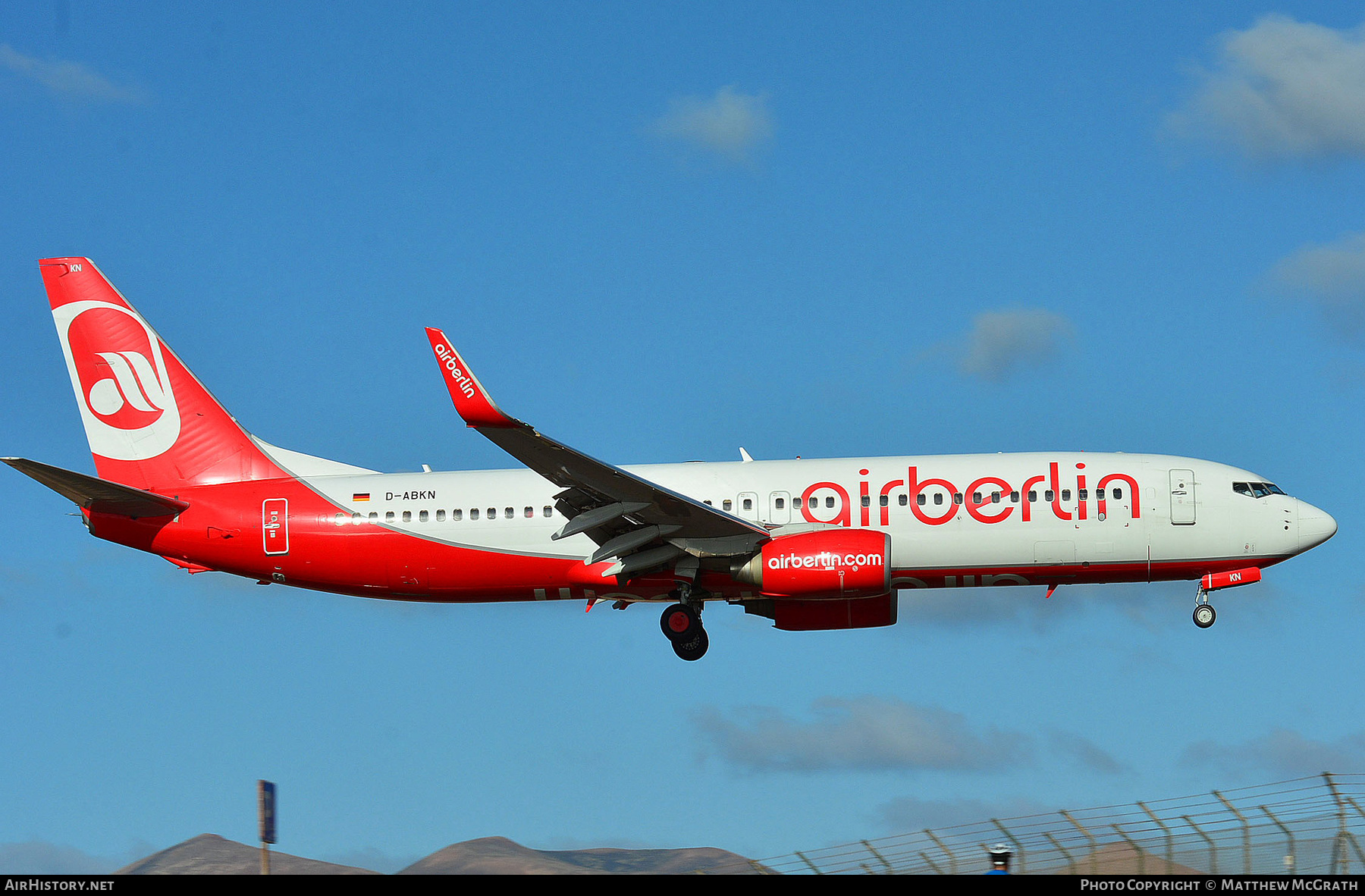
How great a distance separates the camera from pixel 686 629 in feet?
112

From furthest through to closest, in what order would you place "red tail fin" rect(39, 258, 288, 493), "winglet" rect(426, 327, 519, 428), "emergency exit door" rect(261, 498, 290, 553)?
"red tail fin" rect(39, 258, 288, 493) → "emergency exit door" rect(261, 498, 290, 553) → "winglet" rect(426, 327, 519, 428)

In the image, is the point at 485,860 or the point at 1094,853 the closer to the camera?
the point at 1094,853

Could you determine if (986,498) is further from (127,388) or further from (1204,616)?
(127,388)

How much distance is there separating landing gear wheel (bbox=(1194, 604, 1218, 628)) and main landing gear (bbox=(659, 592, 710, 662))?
1140 cm

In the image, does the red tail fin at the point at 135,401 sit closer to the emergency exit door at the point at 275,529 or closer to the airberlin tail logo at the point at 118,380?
the airberlin tail logo at the point at 118,380

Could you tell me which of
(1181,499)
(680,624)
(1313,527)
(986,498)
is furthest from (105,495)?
(1313,527)

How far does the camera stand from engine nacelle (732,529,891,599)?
31719mm

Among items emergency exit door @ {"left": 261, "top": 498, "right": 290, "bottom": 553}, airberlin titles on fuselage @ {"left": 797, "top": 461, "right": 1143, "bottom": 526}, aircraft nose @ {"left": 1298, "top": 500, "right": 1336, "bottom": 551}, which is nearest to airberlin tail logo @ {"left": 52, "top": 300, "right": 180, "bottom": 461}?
emergency exit door @ {"left": 261, "top": 498, "right": 290, "bottom": 553}

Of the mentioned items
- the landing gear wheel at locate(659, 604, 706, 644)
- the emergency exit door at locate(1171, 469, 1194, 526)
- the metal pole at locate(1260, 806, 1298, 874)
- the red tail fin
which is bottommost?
the metal pole at locate(1260, 806, 1298, 874)

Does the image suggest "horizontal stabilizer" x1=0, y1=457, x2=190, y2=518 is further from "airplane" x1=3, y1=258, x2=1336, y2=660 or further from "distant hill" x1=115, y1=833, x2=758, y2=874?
"distant hill" x1=115, y1=833, x2=758, y2=874

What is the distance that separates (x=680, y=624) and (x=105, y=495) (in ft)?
46.1

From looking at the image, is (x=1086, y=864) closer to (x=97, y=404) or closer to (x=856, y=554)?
(x=856, y=554)

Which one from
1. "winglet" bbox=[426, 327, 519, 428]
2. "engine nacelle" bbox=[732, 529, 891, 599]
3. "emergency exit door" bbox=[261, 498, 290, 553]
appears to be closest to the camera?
"winglet" bbox=[426, 327, 519, 428]

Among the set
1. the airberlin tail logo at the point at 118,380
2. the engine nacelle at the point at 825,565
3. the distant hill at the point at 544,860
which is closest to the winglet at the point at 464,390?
the engine nacelle at the point at 825,565
